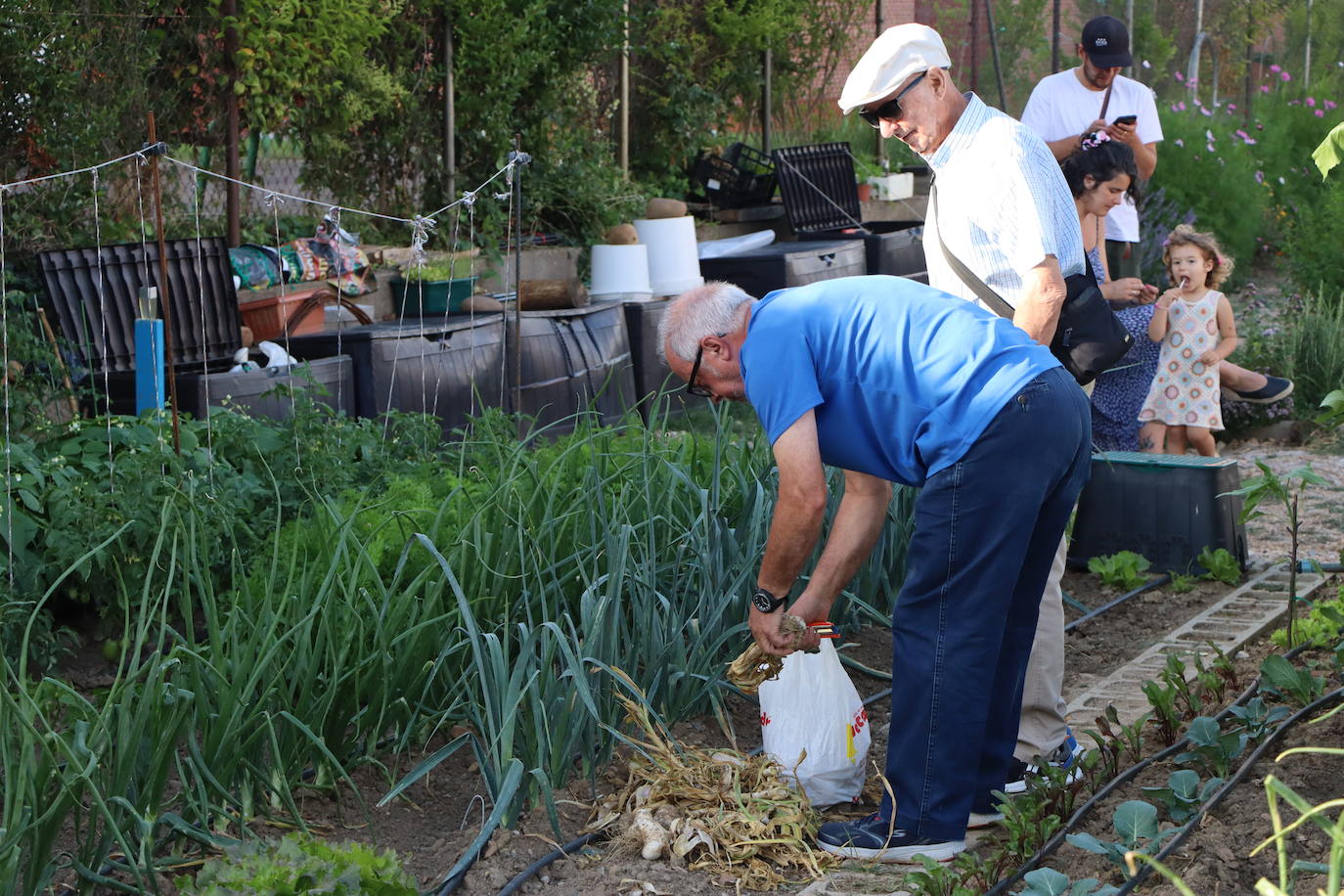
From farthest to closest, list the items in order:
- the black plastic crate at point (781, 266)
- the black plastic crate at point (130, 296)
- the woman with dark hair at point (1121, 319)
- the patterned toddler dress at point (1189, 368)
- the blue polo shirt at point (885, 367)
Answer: the black plastic crate at point (781, 266) → the patterned toddler dress at point (1189, 368) → the black plastic crate at point (130, 296) → the woman with dark hair at point (1121, 319) → the blue polo shirt at point (885, 367)

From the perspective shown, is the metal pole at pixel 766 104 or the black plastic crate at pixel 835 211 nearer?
the black plastic crate at pixel 835 211

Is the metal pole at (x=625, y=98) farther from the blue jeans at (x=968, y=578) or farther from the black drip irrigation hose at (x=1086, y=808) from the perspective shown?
the blue jeans at (x=968, y=578)

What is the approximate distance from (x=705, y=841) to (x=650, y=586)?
63 centimetres

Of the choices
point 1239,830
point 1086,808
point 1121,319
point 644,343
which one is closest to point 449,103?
point 644,343

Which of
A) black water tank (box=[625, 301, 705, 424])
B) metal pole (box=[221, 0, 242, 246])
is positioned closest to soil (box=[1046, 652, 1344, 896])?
black water tank (box=[625, 301, 705, 424])

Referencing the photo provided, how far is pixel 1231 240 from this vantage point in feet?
36.4

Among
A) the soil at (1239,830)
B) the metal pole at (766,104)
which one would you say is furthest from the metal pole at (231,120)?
the metal pole at (766,104)

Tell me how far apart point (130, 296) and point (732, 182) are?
6.17 meters

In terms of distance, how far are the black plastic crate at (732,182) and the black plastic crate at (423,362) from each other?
16.3ft

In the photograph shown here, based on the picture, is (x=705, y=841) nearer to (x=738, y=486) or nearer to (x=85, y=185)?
(x=738, y=486)

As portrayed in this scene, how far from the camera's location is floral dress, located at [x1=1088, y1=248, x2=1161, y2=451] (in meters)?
6.05

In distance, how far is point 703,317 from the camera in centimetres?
263

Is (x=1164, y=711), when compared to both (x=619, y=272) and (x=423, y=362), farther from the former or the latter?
(x=619, y=272)

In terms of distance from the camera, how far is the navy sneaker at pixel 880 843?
9.00 ft
